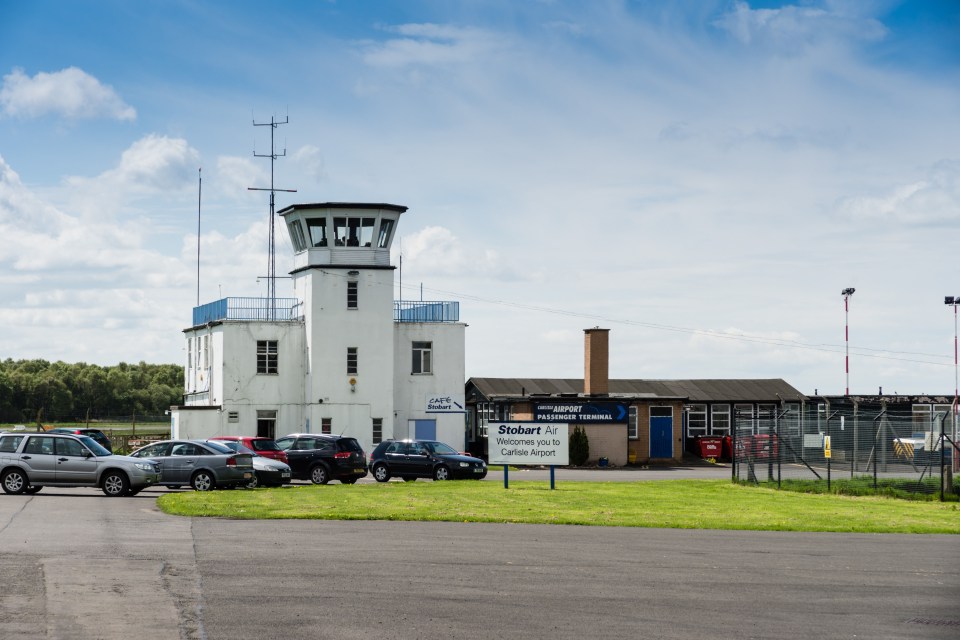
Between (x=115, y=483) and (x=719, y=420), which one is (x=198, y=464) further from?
(x=719, y=420)

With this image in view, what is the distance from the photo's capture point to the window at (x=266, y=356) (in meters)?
53.8

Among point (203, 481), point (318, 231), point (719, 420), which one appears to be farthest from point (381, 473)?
point (719, 420)

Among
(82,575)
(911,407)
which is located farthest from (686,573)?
(911,407)

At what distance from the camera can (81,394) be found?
4970 inches

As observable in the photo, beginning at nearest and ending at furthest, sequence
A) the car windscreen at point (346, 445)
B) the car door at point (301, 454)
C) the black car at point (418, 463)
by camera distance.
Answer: the car door at point (301, 454) → the car windscreen at point (346, 445) → the black car at point (418, 463)

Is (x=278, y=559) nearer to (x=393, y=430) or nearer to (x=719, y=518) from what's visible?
(x=719, y=518)

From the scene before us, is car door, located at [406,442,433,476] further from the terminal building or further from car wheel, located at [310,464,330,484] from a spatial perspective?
the terminal building

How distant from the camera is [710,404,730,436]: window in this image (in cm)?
6431

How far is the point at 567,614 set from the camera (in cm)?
1297

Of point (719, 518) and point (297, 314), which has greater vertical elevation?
point (297, 314)

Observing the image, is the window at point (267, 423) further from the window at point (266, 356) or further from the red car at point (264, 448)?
the red car at point (264, 448)

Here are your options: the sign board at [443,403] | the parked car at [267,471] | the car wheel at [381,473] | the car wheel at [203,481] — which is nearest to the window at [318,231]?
the sign board at [443,403]

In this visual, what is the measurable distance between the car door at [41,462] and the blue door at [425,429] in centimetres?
2601

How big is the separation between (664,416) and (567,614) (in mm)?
46687
